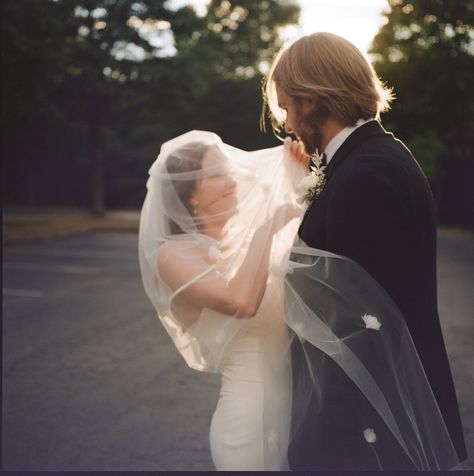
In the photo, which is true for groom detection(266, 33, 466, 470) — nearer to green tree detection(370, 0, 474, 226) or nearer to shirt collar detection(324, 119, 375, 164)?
shirt collar detection(324, 119, 375, 164)

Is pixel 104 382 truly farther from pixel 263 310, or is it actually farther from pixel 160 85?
pixel 160 85

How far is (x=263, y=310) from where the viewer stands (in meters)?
2.22

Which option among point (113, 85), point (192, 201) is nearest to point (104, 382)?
point (192, 201)

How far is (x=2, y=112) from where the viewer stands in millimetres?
13555

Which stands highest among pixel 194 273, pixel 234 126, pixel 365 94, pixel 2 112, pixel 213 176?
pixel 365 94

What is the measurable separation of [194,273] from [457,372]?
4.01 metres

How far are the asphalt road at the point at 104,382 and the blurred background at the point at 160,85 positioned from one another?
286cm

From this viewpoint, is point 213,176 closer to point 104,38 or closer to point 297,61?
Answer: point 297,61

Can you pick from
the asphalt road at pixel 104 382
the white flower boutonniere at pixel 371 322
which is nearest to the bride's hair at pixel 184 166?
the white flower boutonniere at pixel 371 322

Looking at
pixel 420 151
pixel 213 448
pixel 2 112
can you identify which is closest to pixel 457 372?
pixel 213 448

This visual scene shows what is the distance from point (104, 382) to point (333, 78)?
4.22m

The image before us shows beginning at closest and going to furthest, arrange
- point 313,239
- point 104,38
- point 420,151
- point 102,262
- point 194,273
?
point 313,239 < point 194,273 < point 102,262 < point 420,151 < point 104,38

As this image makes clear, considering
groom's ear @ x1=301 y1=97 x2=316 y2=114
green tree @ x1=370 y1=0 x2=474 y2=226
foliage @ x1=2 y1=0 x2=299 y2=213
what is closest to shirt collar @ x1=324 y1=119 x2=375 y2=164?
groom's ear @ x1=301 y1=97 x2=316 y2=114

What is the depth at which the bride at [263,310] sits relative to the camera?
1734 millimetres
